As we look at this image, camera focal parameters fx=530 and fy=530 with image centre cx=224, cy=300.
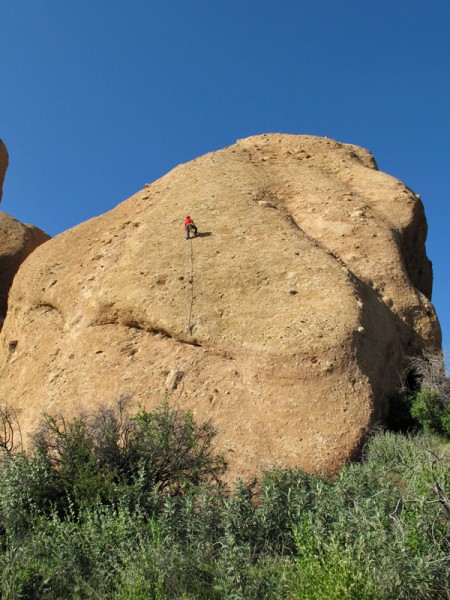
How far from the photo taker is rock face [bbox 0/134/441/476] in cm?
720

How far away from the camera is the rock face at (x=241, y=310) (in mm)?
7199

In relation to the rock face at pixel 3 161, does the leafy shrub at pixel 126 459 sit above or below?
below

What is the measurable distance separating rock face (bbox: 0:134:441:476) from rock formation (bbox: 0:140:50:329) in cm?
398

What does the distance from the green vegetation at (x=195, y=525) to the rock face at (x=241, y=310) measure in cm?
94

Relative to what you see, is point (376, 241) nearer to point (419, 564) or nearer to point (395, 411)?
point (395, 411)

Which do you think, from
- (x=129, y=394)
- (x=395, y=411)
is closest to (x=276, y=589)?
(x=129, y=394)

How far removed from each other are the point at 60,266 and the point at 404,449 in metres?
8.13

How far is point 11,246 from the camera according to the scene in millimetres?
16016

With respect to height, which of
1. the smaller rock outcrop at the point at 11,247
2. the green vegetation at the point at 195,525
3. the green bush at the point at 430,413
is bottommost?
the green vegetation at the point at 195,525

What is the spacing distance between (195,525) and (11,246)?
13524mm

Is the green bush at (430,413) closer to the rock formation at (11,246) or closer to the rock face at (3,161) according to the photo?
the rock formation at (11,246)

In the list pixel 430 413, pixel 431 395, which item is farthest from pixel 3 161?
pixel 430 413

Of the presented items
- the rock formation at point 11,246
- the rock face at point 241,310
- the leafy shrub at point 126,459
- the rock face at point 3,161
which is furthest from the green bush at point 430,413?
the rock face at point 3,161

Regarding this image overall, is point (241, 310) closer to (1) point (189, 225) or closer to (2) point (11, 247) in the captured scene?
(1) point (189, 225)
